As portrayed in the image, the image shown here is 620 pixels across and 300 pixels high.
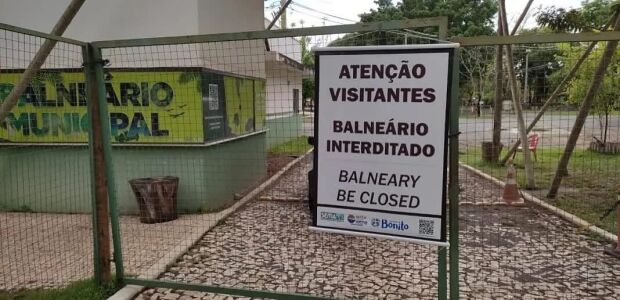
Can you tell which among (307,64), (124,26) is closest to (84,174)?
(124,26)

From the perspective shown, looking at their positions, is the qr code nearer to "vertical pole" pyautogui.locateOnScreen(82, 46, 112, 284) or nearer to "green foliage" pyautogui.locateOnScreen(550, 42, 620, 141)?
"vertical pole" pyautogui.locateOnScreen(82, 46, 112, 284)

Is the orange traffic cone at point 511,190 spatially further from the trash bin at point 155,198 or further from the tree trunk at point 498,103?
the trash bin at point 155,198

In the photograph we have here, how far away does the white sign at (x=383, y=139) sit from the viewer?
2566 millimetres

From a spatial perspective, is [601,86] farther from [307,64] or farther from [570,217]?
[307,64]

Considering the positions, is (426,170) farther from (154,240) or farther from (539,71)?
(154,240)

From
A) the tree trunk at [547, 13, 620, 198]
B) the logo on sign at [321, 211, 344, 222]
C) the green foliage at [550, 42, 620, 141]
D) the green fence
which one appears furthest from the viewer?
the green foliage at [550, 42, 620, 141]

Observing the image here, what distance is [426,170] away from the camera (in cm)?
263

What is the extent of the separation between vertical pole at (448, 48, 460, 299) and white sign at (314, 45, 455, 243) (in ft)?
0.31

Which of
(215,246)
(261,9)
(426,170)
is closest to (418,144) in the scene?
(426,170)

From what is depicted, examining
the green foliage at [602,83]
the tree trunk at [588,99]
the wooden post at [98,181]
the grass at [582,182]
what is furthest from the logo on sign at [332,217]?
the green foliage at [602,83]

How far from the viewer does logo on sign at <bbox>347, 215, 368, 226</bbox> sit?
9.18 ft

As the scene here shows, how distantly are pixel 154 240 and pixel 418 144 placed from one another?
12.6ft

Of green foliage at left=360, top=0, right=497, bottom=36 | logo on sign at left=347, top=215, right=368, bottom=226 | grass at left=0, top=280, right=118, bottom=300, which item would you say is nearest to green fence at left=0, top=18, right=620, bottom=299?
grass at left=0, top=280, right=118, bottom=300

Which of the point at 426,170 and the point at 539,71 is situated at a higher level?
the point at 539,71
